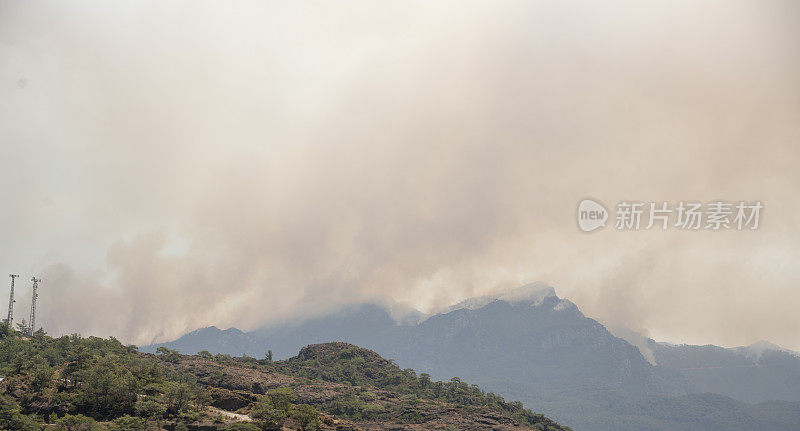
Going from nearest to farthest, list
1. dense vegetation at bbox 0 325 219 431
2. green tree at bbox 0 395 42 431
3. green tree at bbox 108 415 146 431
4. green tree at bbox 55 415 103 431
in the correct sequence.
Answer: green tree at bbox 0 395 42 431 < green tree at bbox 55 415 103 431 < green tree at bbox 108 415 146 431 < dense vegetation at bbox 0 325 219 431

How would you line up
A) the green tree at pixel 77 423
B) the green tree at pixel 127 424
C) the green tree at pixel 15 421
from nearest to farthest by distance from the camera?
the green tree at pixel 15 421
the green tree at pixel 77 423
the green tree at pixel 127 424

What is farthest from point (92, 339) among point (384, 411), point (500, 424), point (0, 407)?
point (500, 424)

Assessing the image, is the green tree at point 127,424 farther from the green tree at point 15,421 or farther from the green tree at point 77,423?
the green tree at point 15,421

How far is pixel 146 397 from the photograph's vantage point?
121688mm

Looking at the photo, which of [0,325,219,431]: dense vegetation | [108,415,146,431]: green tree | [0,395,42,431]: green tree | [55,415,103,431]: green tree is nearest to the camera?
[0,395,42,431]: green tree

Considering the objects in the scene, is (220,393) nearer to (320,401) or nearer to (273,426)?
(273,426)

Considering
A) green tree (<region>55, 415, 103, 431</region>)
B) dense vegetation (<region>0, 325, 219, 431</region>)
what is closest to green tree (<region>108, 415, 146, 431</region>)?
dense vegetation (<region>0, 325, 219, 431</region>)

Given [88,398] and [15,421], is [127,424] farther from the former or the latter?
[15,421]

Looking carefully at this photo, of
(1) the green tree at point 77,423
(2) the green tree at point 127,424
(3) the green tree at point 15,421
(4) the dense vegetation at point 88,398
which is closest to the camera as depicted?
(3) the green tree at point 15,421

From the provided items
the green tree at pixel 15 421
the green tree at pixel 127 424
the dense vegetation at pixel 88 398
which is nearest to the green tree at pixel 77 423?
the dense vegetation at pixel 88 398

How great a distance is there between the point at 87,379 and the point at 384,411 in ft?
297

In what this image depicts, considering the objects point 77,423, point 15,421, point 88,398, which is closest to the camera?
point 15,421

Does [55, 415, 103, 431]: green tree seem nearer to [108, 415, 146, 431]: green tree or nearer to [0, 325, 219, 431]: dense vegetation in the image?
[0, 325, 219, 431]: dense vegetation

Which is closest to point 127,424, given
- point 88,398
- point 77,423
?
point 77,423
